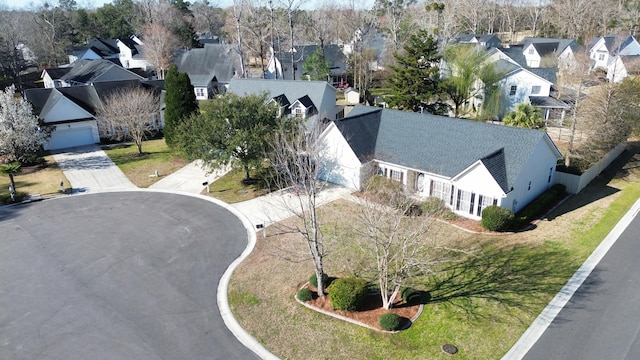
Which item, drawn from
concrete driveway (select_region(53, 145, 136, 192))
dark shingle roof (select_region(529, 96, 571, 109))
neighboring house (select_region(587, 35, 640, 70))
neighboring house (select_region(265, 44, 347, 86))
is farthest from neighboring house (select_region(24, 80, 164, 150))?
neighboring house (select_region(587, 35, 640, 70))

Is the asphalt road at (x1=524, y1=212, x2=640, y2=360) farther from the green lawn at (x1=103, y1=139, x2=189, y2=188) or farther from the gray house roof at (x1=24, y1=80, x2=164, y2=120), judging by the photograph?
the gray house roof at (x1=24, y1=80, x2=164, y2=120)

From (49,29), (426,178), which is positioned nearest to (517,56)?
(426,178)

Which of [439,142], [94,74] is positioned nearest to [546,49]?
[439,142]

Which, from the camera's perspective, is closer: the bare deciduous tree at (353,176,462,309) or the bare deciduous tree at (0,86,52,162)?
the bare deciduous tree at (353,176,462,309)

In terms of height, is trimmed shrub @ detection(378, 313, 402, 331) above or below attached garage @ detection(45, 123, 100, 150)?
below

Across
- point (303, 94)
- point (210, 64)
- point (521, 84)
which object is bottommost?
point (303, 94)

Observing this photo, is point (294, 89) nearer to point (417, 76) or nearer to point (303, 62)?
point (417, 76)
